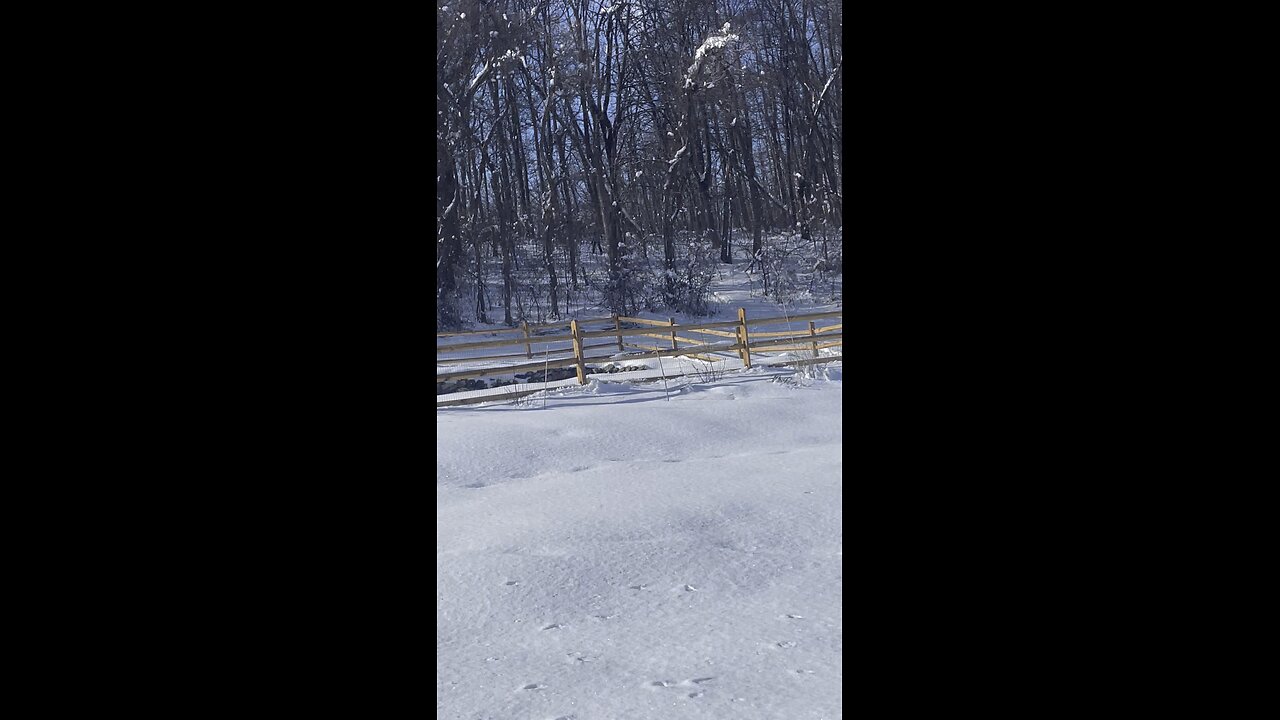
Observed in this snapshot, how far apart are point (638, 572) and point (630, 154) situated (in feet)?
44.7

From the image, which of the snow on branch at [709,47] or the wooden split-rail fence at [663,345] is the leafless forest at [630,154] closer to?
the snow on branch at [709,47]

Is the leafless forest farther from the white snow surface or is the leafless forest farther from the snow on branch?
the white snow surface

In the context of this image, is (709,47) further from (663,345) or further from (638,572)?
(638,572)

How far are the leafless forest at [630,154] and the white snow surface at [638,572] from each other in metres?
8.35

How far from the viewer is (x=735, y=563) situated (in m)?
3.71

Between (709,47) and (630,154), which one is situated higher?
(709,47)

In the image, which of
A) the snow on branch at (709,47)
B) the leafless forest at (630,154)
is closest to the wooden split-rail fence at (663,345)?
the leafless forest at (630,154)

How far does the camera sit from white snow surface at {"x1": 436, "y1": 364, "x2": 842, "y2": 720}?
8.68 feet

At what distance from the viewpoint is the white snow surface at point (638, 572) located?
2.64 meters

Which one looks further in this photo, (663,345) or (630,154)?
(630,154)

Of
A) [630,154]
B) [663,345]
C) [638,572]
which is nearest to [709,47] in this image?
[630,154]

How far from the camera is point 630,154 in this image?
16625 millimetres
